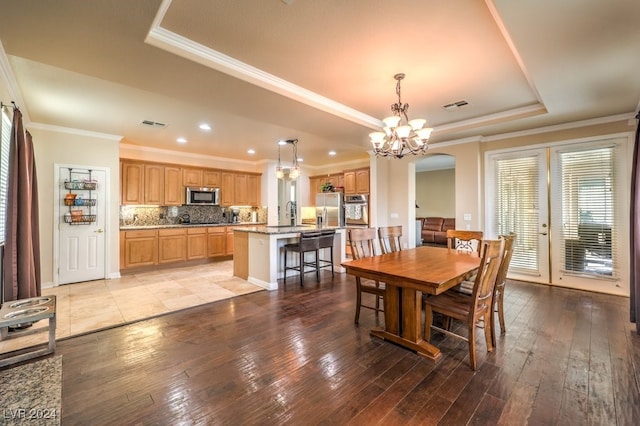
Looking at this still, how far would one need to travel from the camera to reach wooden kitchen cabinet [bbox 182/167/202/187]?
6.55 metres

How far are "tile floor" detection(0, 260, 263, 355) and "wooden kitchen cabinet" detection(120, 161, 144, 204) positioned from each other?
1572mm

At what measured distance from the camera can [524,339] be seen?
270 cm

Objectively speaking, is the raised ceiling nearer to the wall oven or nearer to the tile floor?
the tile floor

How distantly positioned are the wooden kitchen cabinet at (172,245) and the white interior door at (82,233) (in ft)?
3.36

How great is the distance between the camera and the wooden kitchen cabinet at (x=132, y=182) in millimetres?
5710

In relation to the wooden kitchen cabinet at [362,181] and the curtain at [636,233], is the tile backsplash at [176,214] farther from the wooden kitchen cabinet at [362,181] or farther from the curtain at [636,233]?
the curtain at [636,233]

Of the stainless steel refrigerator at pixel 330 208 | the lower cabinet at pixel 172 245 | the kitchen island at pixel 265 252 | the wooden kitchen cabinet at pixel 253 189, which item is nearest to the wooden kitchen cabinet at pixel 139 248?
the lower cabinet at pixel 172 245

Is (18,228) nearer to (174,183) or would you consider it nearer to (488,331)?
(174,183)

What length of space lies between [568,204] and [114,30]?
6.05m

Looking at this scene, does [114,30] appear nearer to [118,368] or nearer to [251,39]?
[251,39]

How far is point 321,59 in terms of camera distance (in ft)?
8.79

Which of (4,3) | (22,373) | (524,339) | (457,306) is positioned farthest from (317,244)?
(4,3)

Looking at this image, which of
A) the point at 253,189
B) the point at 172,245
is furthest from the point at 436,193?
the point at 172,245

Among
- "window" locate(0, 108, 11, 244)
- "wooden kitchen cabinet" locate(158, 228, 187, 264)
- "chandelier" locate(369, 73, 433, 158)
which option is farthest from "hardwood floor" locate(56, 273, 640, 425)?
"wooden kitchen cabinet" locate(158, 228, 187, 264)
